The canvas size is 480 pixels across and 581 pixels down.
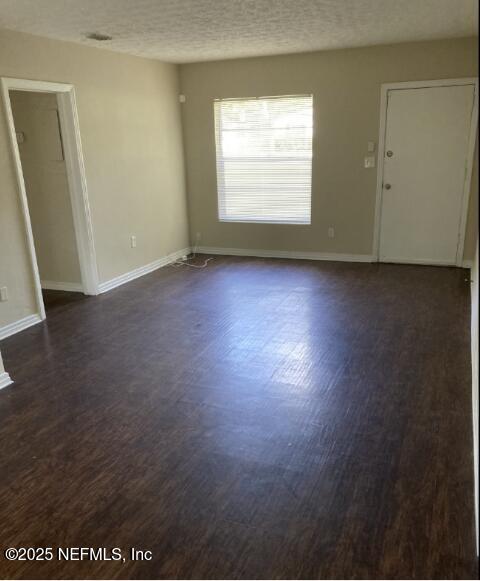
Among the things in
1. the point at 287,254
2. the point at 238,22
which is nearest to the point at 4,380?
the point at 238,22

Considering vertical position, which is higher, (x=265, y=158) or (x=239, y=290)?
(x=265, y=158)

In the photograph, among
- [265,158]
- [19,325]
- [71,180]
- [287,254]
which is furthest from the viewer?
[287,254]

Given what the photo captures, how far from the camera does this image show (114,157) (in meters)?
5.30

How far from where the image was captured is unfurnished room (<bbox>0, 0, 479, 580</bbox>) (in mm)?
2035

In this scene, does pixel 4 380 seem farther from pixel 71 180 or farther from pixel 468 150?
pixel 468 150

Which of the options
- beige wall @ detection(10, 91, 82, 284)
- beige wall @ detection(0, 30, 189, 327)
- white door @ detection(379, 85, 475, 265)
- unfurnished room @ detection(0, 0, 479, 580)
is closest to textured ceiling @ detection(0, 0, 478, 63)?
unfurnished room @ detection(0, 0, 479, 580)

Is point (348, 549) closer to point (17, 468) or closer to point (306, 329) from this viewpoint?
point (17, 468)

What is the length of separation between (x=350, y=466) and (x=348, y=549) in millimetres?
505

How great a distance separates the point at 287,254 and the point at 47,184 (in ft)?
10.2

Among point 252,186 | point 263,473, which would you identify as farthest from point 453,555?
point 252,186

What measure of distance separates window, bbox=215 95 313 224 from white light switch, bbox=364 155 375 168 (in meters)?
0.69

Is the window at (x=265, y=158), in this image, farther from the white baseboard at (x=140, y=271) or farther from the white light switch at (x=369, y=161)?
the white baseboard at (x=140, y=271)

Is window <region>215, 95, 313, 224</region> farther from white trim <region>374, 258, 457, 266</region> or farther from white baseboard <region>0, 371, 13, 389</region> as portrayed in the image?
white baseboard <region>0, 371, 13, 389</region>

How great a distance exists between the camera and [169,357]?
3594 mm
